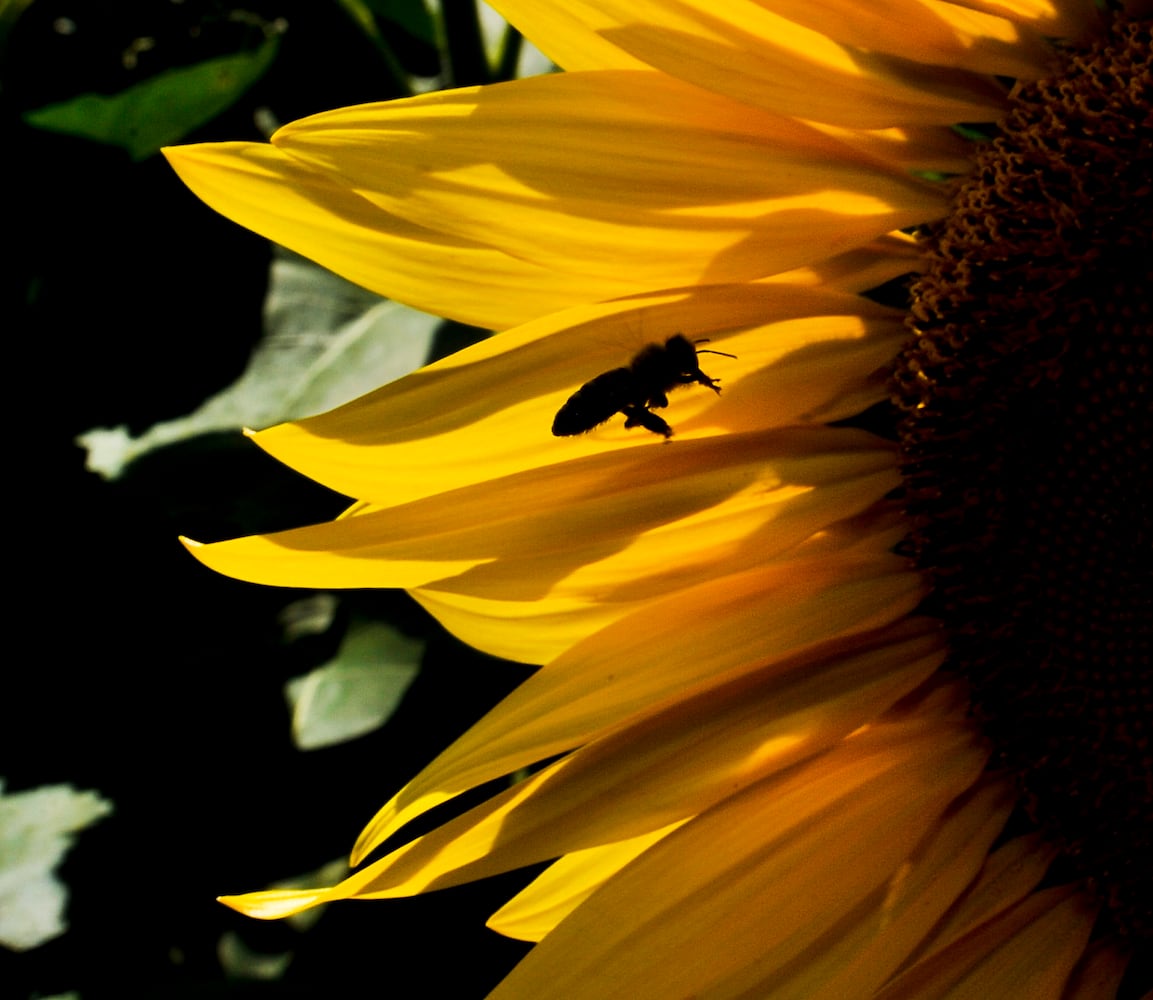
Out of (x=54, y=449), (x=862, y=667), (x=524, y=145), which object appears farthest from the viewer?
(x=54, y=449)

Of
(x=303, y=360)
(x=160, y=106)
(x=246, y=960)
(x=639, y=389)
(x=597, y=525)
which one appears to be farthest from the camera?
(x=246, y=960)

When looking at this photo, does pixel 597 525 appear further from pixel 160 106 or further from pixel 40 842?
pixel 40 842

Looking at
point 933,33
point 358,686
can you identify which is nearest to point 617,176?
point 933,33

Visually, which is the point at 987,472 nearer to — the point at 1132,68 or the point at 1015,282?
the point at 1015,282

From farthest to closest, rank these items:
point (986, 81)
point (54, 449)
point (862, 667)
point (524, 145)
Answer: point (54, 449), point (862, 667), point (986, 81), point (524, 145)

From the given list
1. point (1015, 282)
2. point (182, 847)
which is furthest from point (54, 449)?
point (1015, 282)

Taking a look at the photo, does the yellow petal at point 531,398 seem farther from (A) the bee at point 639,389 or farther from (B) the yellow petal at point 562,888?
(B) the yellow petal at point 562,888

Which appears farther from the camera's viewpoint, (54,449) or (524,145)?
(54,449)
